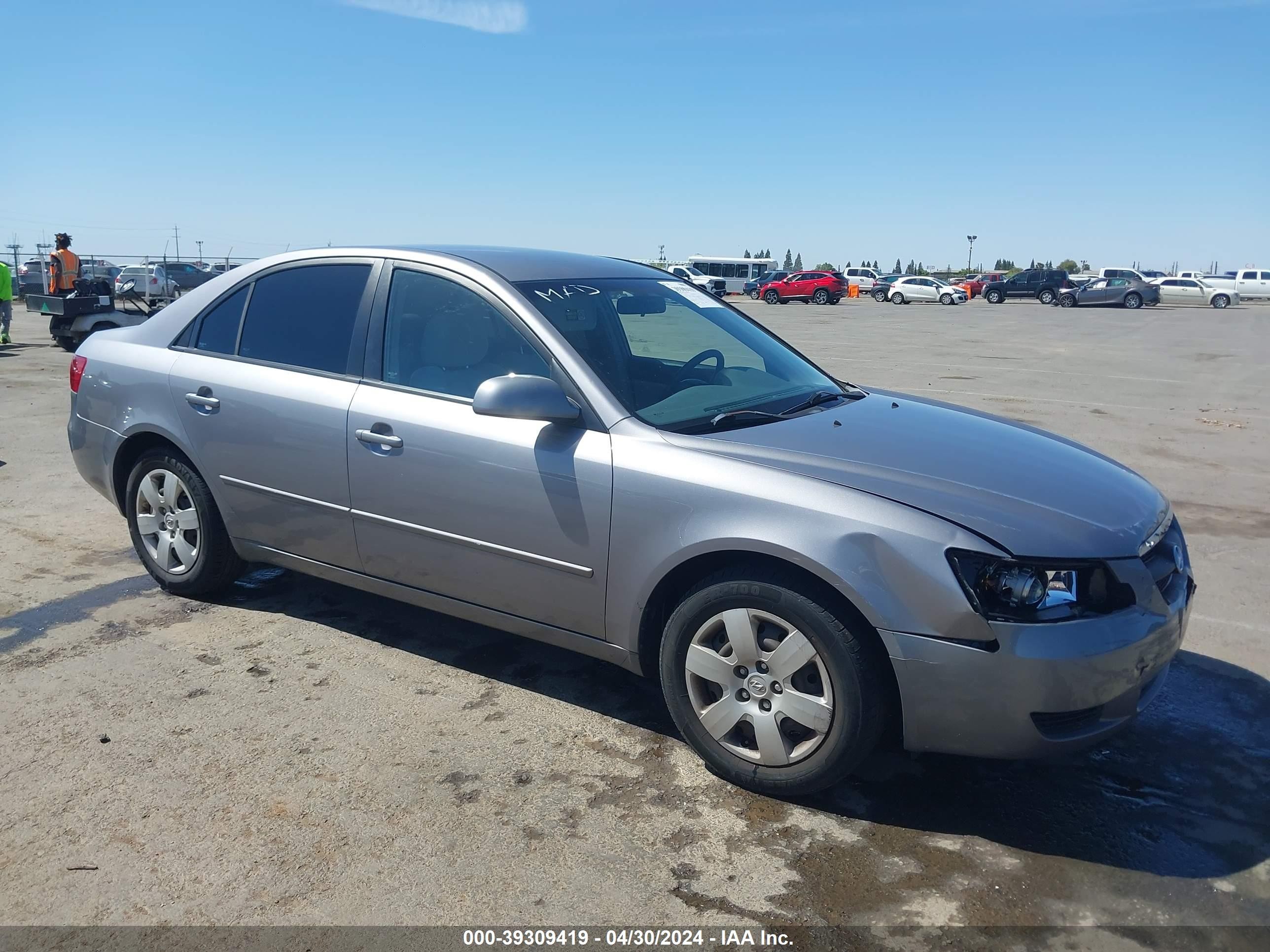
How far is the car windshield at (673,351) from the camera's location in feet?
12.1

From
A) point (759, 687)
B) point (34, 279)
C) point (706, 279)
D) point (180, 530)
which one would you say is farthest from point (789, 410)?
point (706, 279)

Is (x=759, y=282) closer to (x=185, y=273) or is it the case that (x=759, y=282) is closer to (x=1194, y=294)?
(x=1194, y=294)

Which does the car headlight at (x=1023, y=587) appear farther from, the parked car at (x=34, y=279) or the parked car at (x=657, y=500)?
the parked car at (x=34, y=279)

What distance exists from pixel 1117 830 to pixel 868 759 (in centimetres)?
80

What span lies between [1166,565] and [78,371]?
4967 millimetres

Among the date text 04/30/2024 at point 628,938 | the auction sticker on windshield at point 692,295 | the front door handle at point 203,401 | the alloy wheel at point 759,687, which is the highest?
the auction sticker on windshield at point 692,295

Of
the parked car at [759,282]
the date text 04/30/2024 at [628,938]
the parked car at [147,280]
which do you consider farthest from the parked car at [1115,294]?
the date text 04/30/2024 at [628,938]

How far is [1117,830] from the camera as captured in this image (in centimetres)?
306

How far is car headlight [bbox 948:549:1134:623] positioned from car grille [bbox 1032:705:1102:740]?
28 cm

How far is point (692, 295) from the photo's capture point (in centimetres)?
470

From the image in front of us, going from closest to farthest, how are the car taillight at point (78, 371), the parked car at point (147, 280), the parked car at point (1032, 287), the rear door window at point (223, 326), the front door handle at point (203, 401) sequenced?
the front door handle at point (203, 401)
the rear door window at point (223, 326)
the car taillight at point (78, 371)
the parked car at point (147, 280)
the parked car at point (1032, 287)

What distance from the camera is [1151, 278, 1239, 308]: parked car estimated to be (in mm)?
49000

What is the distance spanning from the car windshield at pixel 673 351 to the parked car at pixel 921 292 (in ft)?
160

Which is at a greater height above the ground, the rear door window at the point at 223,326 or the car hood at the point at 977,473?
the rear door window at the point at 223,326
